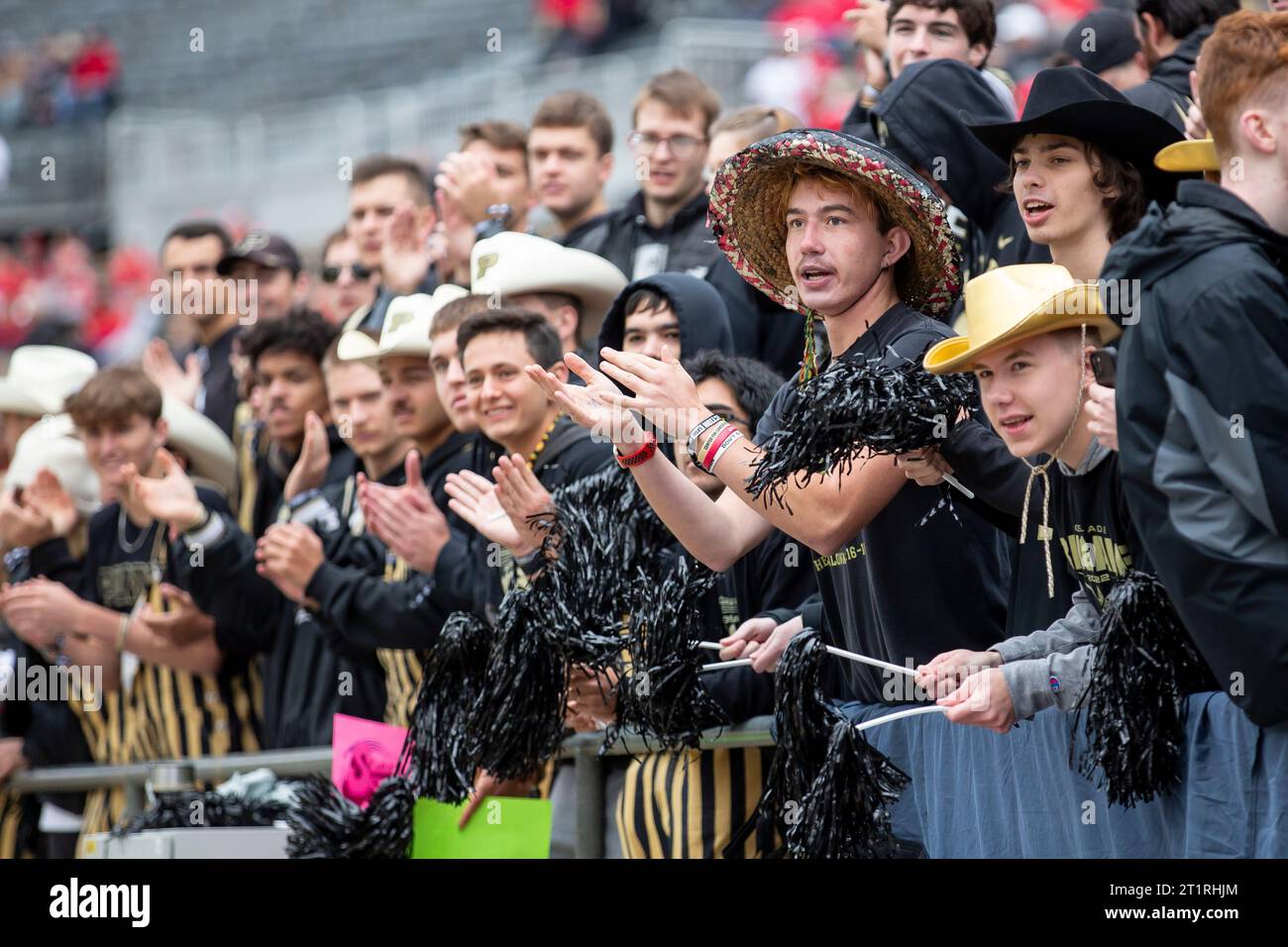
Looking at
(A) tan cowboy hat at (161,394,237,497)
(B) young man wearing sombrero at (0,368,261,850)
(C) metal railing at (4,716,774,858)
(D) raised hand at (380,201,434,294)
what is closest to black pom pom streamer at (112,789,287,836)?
(C) metal railing at (4,716,774,858)

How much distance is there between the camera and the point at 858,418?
14.0ft

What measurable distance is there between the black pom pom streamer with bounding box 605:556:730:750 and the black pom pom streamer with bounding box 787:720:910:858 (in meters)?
0.68

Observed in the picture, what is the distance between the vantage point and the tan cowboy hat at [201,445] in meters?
8.30

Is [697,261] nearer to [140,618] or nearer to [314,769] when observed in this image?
[314,769]

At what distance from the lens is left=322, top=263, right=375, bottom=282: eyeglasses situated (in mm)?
8773

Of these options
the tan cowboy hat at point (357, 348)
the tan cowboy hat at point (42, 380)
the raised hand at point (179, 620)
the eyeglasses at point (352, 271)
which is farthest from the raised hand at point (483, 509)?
the tan cowboy hat at point (42, 380)

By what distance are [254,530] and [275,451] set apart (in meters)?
0.38

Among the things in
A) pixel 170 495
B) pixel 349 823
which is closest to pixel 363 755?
pixel 349 823

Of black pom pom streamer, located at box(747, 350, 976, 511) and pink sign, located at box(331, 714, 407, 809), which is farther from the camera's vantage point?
pink sign, located at box(331, 714, 407, 809)

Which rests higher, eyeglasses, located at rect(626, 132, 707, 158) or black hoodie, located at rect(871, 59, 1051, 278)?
eyeglasses, located at rect(626, 132, 707, 158)

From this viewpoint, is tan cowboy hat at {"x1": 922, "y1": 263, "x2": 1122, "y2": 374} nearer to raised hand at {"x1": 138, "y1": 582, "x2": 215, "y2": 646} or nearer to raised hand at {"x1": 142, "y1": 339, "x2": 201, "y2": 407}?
raised hand at {"x1": 138, "y1": 582, "x2": 215, "y2": 646}

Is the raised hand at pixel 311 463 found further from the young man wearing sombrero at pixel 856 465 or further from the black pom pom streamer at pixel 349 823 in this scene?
the young man wearing sombrero at pixel 856 465
